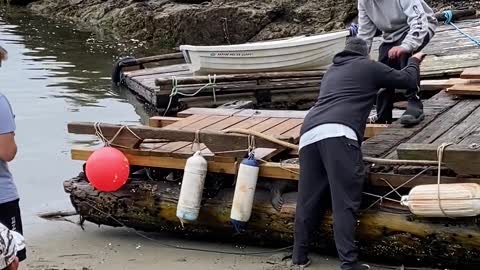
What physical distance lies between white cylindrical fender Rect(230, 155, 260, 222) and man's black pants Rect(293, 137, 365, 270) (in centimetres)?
53

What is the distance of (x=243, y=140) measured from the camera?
7.43 meters

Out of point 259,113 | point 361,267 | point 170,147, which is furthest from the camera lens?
point 259,113

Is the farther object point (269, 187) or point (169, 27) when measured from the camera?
point (169, 27)

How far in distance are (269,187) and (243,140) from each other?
0.49m

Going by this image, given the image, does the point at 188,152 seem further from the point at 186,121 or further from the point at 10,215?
the point at 10,215

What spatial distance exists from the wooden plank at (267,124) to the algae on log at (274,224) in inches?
37.0

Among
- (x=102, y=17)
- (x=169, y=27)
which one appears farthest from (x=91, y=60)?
(x=102, y=17)

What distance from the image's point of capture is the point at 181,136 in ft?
25.2

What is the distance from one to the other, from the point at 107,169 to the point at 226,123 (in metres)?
1.63

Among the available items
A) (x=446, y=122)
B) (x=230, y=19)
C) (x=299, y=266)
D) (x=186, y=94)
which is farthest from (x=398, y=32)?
(x=230, y=19)

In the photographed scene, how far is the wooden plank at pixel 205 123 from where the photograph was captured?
28.3 feet

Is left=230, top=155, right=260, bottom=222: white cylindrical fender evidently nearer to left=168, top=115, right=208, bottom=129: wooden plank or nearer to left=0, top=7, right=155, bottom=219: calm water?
left=168, top=115, right=208, bottom=129: wooden plank

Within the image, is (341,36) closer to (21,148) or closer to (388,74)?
(21,148)

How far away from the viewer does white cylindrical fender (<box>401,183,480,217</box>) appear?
20.1ft
